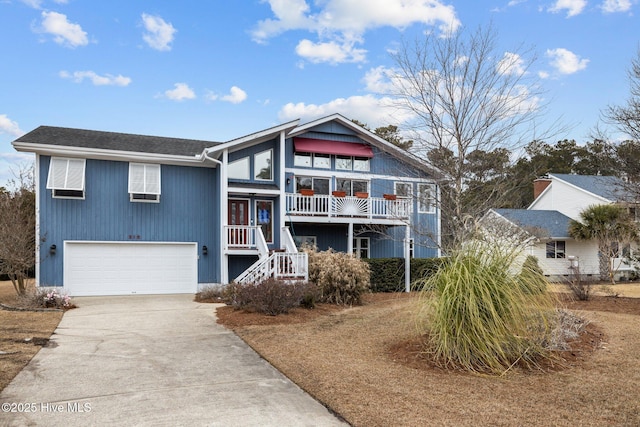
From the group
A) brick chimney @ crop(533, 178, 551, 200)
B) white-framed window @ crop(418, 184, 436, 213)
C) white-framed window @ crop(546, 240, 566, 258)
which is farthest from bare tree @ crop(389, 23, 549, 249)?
brick chimney @ crop(533, 178, 551, 200)

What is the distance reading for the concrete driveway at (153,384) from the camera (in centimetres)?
442

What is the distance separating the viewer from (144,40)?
1585cm

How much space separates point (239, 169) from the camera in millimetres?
17328

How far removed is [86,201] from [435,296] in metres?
13.9

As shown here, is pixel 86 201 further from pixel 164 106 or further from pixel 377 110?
pixel 377 110

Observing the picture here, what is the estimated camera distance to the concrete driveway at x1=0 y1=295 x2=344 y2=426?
14.5 ft

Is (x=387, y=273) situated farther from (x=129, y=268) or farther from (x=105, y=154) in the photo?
(x=105, y=154)

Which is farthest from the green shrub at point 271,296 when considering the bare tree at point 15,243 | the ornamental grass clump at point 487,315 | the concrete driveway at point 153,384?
the bare tree at point 15,243

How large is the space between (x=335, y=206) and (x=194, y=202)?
5503mm

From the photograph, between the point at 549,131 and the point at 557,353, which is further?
the point at 549,131

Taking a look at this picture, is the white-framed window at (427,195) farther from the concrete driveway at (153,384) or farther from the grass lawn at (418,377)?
the concrete driveway at (153,384)

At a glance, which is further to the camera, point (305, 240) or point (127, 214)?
point (305, 240)

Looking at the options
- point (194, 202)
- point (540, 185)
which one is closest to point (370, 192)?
point (194, 202)

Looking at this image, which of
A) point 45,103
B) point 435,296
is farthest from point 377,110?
point 45,103
